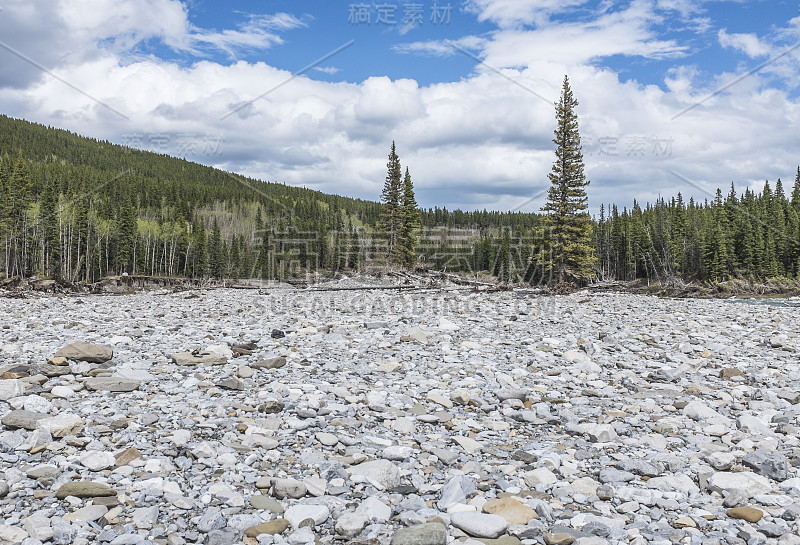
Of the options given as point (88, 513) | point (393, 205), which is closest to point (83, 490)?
point (88, 513)

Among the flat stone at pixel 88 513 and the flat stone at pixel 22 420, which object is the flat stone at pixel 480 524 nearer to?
the flat stone at pixel 88 513

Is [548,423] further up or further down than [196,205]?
further down

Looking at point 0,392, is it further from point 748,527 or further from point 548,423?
point 748,527

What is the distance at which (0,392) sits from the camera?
630 cm

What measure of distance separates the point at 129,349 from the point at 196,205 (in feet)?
484

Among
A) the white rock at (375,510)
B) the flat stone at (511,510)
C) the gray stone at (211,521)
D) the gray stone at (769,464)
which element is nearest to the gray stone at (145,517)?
the gray stone at (211,521)

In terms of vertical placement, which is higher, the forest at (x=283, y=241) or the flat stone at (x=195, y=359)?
the forest at (x=283, y=241)

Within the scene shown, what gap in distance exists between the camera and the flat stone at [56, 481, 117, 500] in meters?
4.14

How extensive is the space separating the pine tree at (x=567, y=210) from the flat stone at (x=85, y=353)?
29.4m

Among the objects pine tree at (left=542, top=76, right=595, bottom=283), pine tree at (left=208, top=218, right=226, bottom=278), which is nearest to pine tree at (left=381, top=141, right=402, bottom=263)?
pine tree at (left=542, top=76, right=595, bottom=283)

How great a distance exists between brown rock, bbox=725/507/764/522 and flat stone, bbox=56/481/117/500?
17.4 feet

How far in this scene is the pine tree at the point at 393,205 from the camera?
2125 inches

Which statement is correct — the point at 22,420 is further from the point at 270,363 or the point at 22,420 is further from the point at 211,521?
the point at 270,363

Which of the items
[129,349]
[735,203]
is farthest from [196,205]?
[129,349]
